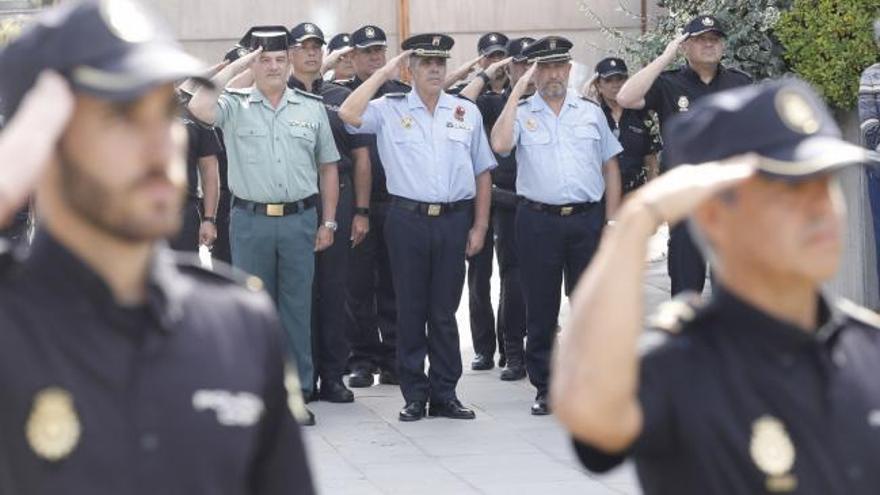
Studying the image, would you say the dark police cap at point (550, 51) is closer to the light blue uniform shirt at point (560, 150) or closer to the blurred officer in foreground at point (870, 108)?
the light blue uniform shirt at point (560, 150)

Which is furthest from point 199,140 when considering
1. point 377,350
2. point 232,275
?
point 232,275

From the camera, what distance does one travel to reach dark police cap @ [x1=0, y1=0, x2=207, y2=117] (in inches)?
121

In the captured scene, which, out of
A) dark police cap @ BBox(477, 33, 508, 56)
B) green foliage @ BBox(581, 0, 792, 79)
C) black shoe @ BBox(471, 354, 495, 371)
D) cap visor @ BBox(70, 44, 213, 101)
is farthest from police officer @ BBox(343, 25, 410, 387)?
cap visor @ BBox(70, 44, 213, 101)

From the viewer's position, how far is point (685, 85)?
12.1 meters

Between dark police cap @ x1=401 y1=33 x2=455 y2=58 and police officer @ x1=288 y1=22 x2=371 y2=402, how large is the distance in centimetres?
62

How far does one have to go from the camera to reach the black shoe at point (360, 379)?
12.5m

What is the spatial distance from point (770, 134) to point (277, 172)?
25.4ft

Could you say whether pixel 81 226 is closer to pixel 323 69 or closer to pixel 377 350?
pixel 377 350

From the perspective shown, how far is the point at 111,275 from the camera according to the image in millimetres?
3152

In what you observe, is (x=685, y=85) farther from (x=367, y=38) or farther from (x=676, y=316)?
(x=676, y=316)

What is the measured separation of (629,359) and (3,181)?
3.28ft

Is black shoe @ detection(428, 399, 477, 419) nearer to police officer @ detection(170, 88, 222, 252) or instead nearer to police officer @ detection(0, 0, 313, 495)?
police officer @ detection(170, 88, 222, 252)

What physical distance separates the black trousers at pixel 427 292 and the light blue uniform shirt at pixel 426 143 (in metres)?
0.14

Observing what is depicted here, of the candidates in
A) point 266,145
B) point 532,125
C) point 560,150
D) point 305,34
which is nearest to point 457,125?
point 532,125
